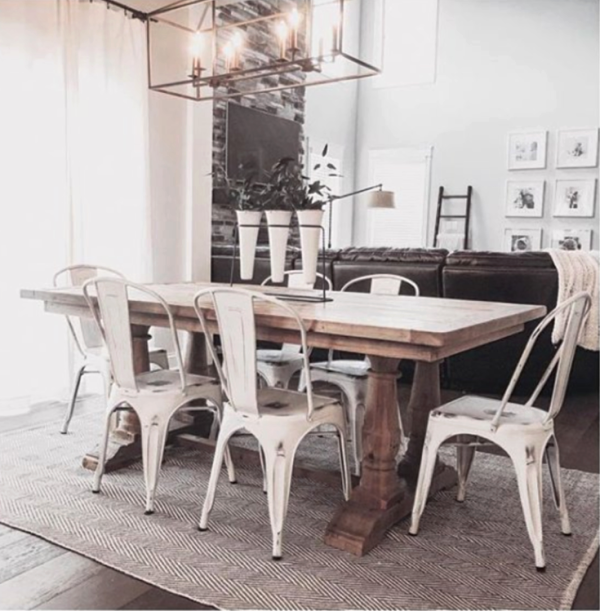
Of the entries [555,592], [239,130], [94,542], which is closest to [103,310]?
[94,542]

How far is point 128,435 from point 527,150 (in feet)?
21.7

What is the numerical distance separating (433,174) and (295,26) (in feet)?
19.6

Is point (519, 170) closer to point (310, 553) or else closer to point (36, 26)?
point (36, 26)

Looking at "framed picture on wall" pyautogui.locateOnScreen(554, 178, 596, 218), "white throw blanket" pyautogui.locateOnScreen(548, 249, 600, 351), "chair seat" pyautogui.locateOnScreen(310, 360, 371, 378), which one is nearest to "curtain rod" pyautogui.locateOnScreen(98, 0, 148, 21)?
"chair seat" pyautogui.locateOnScreen(310, 360, 371, 378)

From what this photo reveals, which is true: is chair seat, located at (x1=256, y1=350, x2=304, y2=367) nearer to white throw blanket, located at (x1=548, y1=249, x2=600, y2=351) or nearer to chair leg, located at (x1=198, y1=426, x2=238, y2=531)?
chair leg, located at (x1=198, y1=426, x2=238, y2=531)

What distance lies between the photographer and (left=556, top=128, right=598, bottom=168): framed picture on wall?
24.8 ft

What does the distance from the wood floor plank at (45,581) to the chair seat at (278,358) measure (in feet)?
4.19

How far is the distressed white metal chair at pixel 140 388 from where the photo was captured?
2.39 meters

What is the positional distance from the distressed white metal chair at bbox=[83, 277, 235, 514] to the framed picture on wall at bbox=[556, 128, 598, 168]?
21.7 ft

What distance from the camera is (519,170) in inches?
316

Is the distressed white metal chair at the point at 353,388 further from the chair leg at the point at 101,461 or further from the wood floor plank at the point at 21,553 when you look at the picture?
the wood floor plank at the point at 21,553

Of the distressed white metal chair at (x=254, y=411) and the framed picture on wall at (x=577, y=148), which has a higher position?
the framed picture on wall at (x=577, y=148)

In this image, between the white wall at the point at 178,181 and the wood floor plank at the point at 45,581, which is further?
the white wall at the point at 178,181

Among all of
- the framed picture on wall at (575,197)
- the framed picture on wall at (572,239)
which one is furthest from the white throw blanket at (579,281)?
the framed picture on wall at (575,197)
